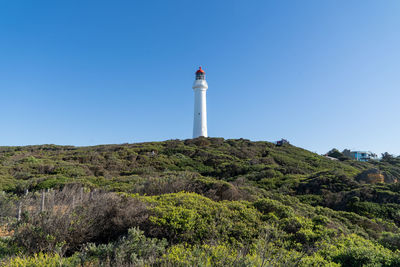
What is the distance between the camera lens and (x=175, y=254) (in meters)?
3.94

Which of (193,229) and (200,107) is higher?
(200,107)

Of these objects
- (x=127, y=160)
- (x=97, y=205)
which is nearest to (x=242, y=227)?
(x=97, y=205)

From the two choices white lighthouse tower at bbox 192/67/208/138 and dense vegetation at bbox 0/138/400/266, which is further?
white lighthouse tower at bbox 192/67/208/138

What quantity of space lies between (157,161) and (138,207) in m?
15.1

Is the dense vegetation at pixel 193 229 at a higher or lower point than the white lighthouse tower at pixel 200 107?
lower

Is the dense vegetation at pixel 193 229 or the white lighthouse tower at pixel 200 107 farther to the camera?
the white lighthouse tower at pixel 200 107

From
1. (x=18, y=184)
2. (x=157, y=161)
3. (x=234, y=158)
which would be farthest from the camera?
(x=234, y=158)

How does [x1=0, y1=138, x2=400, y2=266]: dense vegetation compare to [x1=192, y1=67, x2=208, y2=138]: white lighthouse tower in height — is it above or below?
below

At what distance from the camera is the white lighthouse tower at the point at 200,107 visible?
121 feet

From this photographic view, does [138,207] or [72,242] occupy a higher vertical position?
[138,207]

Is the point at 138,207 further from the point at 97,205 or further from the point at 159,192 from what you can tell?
the point at 159,192

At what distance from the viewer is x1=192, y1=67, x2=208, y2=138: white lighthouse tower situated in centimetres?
3684

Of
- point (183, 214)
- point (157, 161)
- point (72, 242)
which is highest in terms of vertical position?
point (157, 161)

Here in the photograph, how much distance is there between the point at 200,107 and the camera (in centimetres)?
3716
